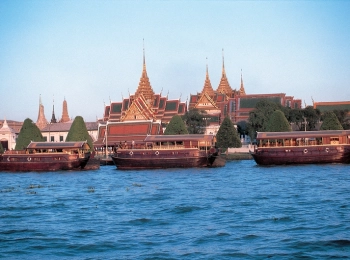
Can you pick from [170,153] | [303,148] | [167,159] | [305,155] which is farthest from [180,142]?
[305,155]

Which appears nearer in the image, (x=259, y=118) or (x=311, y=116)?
(x=311, y=116)

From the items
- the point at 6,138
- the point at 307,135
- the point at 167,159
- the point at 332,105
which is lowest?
the point at 167,159

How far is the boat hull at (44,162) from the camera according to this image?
53.9m

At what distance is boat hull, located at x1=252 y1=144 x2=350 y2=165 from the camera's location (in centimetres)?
5219

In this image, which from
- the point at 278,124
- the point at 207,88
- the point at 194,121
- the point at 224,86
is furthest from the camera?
the point at 224,86

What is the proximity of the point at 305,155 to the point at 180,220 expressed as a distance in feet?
104

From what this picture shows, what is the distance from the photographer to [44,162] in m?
53.9

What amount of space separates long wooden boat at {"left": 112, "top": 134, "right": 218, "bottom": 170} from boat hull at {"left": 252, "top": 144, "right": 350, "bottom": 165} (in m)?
4.47

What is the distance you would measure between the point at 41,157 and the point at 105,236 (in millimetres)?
35182

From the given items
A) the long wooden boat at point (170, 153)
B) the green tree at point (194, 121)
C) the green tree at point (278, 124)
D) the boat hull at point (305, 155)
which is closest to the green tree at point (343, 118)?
the green tree at point (278, 124)

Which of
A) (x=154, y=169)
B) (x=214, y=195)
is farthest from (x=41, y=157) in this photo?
(x=214, y=195)

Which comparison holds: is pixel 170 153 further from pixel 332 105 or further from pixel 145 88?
pixel 145 88

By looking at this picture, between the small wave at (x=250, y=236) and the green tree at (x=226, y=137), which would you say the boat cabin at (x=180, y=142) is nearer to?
the green tree at (x=226, y=137)

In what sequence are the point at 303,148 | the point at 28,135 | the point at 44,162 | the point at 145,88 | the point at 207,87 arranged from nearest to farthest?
the point at 303,148 < the point at 44,162 < the point at 28,135 < the point at 145,88 < the point at 207,87
